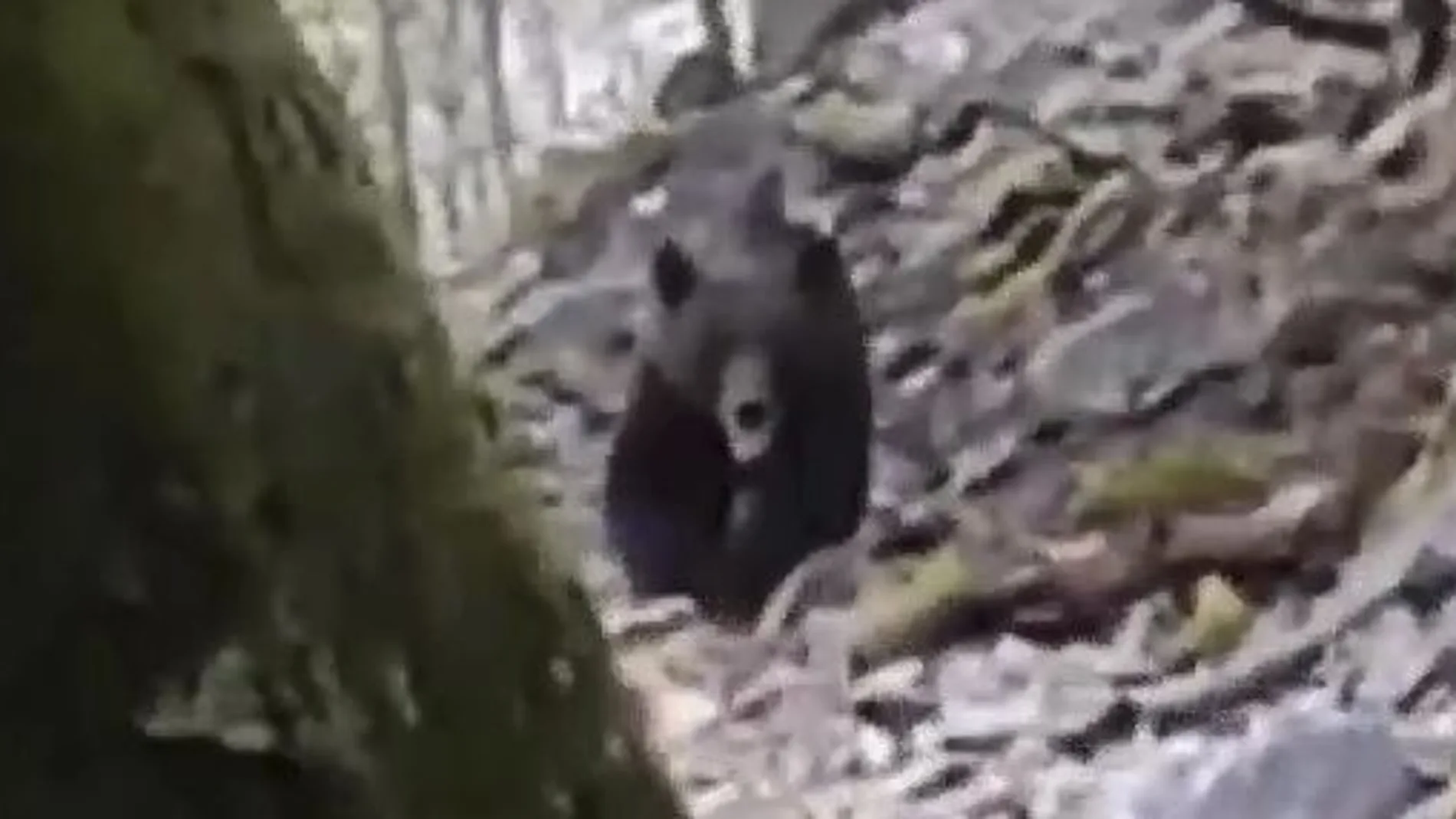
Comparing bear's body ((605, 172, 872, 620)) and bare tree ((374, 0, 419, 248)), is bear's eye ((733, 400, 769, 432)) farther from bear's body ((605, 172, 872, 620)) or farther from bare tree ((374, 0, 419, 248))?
bare tree ((374, 0, 419, 248))

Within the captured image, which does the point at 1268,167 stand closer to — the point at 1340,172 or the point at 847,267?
the point at 1340,172

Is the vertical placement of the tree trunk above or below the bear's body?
below

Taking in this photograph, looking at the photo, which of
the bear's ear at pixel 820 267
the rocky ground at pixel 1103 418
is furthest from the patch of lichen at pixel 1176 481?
the bear's ear at pixel 820 267

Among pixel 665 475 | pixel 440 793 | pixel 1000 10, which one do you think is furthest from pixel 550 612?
pixel 1000 10

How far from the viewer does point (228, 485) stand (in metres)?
0.42

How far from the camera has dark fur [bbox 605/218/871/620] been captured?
2.23ft

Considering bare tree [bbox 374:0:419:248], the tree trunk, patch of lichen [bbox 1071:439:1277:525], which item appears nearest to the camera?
the tree trunk

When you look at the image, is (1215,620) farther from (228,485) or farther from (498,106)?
(228,485)

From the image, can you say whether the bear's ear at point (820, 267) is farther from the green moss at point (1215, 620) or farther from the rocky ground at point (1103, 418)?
the green moss at point (1215, 620)

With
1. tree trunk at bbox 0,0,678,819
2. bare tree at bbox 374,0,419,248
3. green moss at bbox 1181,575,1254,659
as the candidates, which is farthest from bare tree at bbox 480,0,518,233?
green moss at bbox 1181,575,1254,659

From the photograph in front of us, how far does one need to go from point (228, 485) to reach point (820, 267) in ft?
0.99

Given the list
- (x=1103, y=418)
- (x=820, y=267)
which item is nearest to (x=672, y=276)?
(x=820, y=267)

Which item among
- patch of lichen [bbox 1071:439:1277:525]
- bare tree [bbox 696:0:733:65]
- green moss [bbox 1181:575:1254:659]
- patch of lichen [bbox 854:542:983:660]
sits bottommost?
green moss [bbox 1181:575:1254:659]

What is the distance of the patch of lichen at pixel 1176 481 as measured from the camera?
0.73 meters
